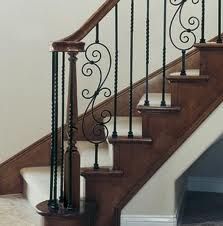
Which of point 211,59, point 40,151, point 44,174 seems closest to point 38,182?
point 44,174

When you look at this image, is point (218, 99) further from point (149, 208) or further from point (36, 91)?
point (36, 91)

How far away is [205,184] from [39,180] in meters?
1.59

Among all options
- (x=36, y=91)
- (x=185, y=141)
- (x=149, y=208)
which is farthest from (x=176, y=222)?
(x=36, y=91)

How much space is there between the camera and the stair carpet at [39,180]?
12.5 ft

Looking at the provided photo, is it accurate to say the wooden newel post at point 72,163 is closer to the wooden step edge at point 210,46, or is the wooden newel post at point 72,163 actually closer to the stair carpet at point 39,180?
the stair carpet at point 39,180

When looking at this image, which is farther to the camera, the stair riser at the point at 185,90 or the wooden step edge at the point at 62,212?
the stair riser at the point at 185,90

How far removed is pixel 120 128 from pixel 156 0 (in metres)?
1.29

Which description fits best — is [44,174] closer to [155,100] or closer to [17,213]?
[17,213]

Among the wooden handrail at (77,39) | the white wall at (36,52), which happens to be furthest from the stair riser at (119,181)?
the white wall at (36,52)

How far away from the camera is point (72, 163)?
3439mm

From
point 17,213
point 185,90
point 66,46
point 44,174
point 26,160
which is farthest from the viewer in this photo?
point 26,160

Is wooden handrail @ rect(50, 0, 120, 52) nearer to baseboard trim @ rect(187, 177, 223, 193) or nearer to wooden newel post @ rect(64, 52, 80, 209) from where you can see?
wooden newel post @ rect(64, 52, 80, 209)

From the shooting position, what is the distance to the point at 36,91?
4.69 metres

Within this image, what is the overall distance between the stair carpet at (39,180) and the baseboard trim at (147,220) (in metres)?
0.33
